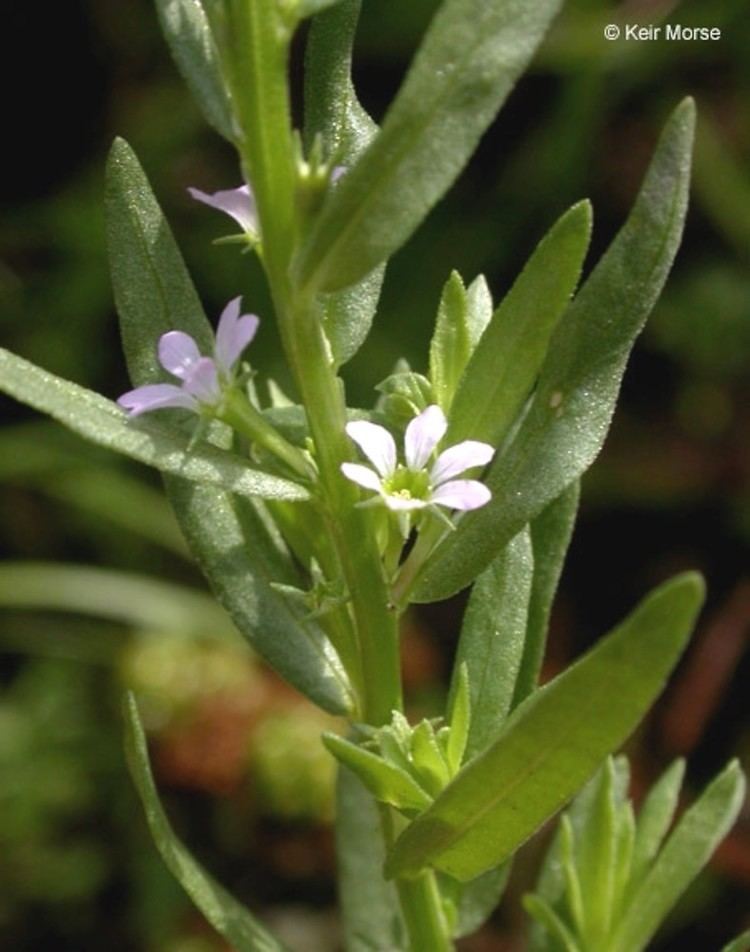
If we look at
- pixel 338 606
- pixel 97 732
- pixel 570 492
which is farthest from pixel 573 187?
pixel 338 606

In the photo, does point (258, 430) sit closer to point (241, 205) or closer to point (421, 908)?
point (241, 205)

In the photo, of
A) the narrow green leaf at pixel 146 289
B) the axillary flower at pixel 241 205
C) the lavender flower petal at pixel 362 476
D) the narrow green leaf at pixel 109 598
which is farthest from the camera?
the narrow green leaf at pixel 109 598

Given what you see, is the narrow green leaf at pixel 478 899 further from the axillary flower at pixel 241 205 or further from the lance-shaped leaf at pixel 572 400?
the axillary flower at pixel 241 205

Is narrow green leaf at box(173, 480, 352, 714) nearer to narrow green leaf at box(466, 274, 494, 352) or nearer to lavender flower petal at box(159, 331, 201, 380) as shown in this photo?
lavender flower petal at box(159, 331, 201, 380)

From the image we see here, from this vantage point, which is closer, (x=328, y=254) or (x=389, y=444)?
(x=328, y=254)

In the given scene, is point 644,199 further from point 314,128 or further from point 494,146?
point 494,146

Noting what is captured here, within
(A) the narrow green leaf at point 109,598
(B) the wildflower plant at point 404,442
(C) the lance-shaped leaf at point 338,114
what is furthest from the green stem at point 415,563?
(A) the narrow green leaf at point 109,598

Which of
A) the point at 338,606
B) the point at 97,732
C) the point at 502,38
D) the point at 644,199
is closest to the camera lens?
the point at 502,38

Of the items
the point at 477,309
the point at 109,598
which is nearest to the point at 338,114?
the point at 477,309
